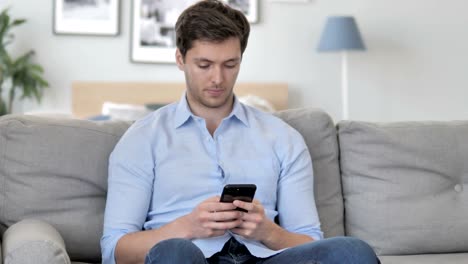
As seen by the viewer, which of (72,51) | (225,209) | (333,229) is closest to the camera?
(225,209)

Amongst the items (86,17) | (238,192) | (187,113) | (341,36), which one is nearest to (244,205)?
(238,192)

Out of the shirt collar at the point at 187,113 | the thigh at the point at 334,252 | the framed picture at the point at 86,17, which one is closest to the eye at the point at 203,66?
the shirt collar at the point at 187,113

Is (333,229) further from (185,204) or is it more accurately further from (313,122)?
(185,204)

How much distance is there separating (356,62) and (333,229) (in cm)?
380

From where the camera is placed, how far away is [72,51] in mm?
5848

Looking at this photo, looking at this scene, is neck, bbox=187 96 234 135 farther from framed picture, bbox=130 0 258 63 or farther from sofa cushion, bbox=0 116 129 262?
framed picture, bbox=130 0 258 63

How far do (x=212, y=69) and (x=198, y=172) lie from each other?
0.98ft

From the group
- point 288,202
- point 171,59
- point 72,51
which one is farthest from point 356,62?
point 288,202

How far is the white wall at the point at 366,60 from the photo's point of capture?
19.5 ft

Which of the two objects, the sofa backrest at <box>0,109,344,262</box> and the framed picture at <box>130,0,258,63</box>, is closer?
the sofa backrest at <box>0,109,344,262</box>

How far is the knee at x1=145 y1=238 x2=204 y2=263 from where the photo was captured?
180 centimetres

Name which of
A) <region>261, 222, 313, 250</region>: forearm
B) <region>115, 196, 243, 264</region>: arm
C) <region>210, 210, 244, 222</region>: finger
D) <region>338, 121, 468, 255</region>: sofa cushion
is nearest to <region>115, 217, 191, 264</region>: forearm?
<region>115, 196, 243, 264</region>: arm

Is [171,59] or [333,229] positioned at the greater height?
[171,59]

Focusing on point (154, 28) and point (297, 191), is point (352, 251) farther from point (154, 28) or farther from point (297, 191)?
point (154, 28)
